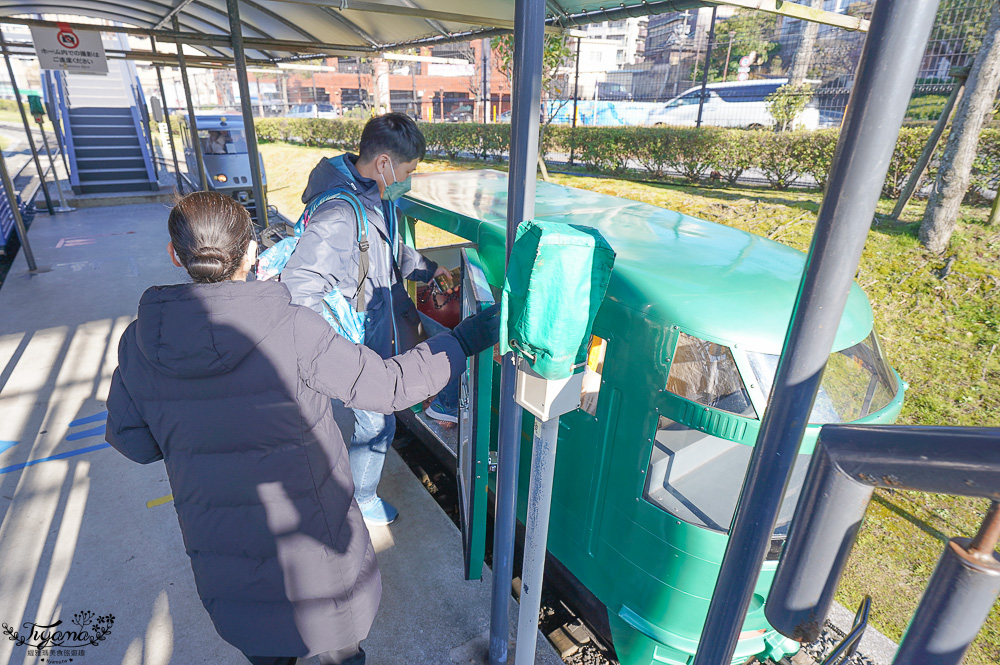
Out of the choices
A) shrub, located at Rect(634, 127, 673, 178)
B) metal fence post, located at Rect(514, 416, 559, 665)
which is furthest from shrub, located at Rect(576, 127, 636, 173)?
metal fence post, located at Rect(514, 416, 559, 665)

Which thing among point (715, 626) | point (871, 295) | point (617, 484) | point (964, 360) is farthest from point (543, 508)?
point (871, 295)

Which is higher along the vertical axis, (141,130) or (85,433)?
(141,130)

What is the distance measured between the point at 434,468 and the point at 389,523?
0.74 m

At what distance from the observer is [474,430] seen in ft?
7.09

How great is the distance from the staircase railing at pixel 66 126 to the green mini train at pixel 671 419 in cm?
1420

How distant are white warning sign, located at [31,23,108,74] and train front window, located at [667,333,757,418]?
29.0 ft

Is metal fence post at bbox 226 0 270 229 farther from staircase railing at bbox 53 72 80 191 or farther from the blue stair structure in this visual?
staircase railing at bbox 53 72 80 191

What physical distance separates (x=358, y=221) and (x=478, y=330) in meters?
0.96

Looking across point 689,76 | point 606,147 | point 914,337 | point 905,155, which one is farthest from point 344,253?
point 689,76

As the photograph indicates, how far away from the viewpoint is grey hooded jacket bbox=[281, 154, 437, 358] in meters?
2.18

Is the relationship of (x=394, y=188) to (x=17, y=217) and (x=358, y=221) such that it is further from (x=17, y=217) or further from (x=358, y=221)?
(x=17, y=217)

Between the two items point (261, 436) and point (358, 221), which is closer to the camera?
point (261, 436)

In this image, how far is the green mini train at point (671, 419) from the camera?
5.76ft

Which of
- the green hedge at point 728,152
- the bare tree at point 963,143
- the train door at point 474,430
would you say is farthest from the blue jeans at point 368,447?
the bare tree at point 963,143
